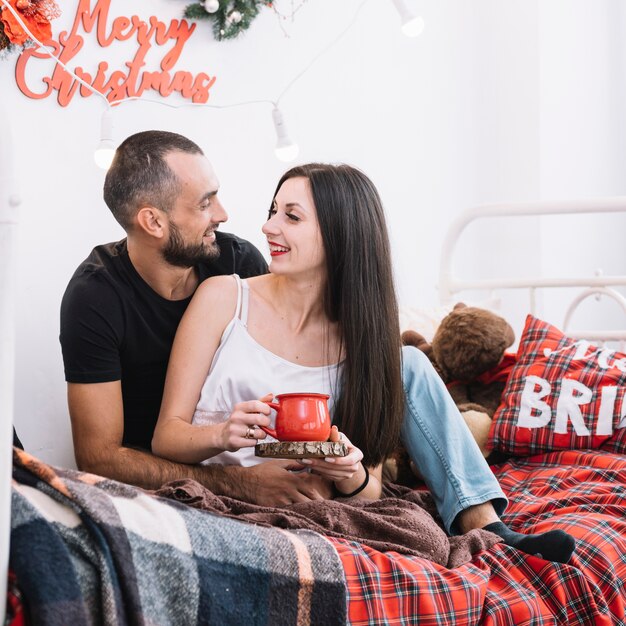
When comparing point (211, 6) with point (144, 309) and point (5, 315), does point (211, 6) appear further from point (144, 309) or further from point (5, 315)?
point (5, 315)

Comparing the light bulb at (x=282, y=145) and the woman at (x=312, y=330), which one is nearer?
the woman at (x=312, y=330)

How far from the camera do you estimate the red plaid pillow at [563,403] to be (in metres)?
1.85

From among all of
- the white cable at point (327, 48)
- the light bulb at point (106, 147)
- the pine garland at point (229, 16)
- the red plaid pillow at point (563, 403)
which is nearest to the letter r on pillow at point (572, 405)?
the red plaid pillow at point (563, 403)

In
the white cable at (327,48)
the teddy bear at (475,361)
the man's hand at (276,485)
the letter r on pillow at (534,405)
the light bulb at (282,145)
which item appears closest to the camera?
the man's hand at (276,485)

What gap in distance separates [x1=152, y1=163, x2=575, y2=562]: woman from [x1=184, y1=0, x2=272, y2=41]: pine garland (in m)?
0.89

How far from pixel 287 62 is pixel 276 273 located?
4.03ft

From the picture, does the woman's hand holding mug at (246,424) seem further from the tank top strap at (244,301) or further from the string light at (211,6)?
the string light at (211,6)

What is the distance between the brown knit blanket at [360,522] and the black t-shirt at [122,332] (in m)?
0.43

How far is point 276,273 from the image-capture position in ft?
5.25

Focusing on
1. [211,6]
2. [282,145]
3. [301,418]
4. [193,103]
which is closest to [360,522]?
[301,418]

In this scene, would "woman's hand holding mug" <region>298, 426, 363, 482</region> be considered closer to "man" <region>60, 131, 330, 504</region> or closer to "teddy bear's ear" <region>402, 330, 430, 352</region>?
"man" <region>60, 131, 330, 504</region>

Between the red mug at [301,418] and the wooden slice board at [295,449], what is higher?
Answer: the red mug at [301,418]

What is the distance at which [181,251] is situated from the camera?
1.78 meters

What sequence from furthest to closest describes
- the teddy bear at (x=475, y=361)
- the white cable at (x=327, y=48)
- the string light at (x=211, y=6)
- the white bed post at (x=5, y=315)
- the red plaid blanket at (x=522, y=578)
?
the white cable at (x=327, y=48) < the string light at (x=211, y=6) < the teddy bear at (x=475, y=361) < the red plaid blanket at (x=522, y=578) < the white bed post at (x=5, y=315)
